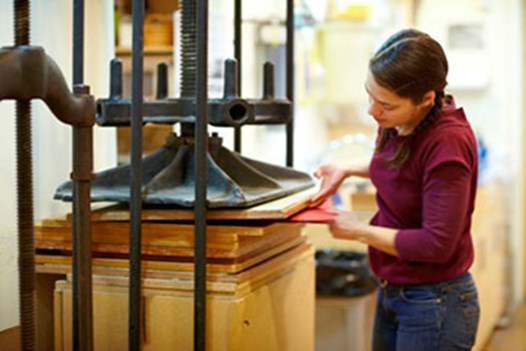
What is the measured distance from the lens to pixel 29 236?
1.34 metres

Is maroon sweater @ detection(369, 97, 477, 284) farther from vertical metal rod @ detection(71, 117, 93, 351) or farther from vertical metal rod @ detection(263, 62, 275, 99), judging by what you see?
vertical metal rod @ detection(71, 117, 93, 351)

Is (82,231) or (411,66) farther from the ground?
(411,66)

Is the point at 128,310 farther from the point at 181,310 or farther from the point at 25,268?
the point at 25,268

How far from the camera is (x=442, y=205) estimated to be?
168 centimetres

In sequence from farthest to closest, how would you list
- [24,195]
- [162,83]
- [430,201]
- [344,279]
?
[344,279]
[162,83]
[430,201]
[24,195]

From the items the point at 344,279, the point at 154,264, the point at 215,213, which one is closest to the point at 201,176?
the point at 215,213

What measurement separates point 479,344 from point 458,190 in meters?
2.30

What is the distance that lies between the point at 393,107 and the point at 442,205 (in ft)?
0.76

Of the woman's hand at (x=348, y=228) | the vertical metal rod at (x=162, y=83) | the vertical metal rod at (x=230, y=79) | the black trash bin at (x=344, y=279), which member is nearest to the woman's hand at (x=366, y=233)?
the woman's hand at (x=348, y=228)

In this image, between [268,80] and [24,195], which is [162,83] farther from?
[24,195]

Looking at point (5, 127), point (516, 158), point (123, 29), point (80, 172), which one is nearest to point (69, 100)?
point (80, 172)

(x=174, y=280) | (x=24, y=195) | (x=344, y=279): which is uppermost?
(x=24, y=195)

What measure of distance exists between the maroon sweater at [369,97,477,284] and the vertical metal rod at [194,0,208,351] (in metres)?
0.45

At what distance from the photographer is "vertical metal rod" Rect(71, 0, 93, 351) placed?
4.85 ft
